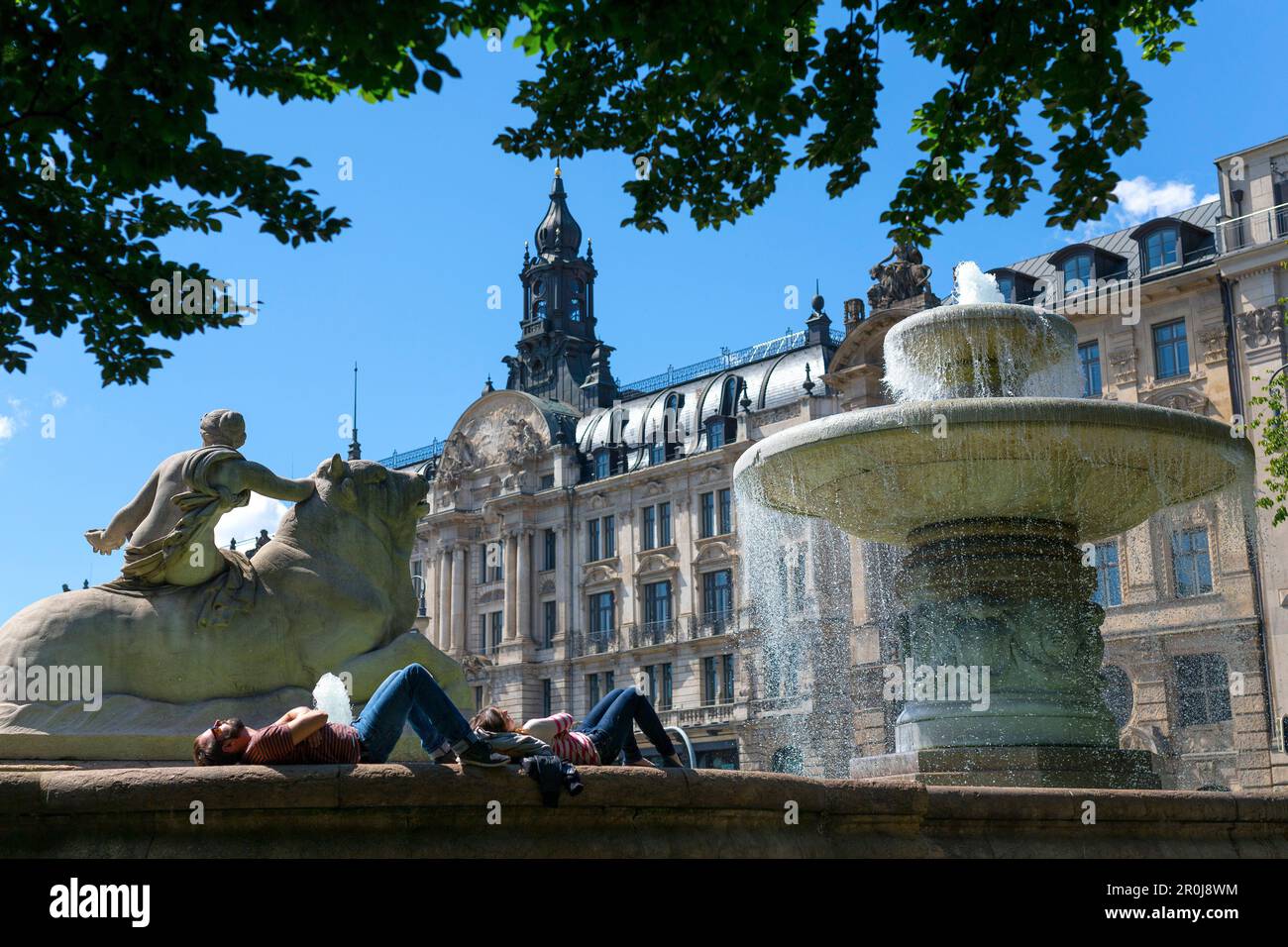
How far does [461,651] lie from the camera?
184 feet

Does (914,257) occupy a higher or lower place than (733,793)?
higher

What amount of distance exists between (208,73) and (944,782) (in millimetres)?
6502

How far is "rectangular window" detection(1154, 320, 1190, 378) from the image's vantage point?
36.4 metres

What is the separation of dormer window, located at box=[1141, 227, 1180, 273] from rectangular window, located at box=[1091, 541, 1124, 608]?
7.90 m

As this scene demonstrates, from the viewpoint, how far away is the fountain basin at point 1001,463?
10.2 m

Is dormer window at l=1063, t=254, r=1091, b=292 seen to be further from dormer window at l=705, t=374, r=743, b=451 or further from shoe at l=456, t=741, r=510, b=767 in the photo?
shoe at l=456, t=741, r=510, b=767

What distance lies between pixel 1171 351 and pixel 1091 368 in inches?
84.2

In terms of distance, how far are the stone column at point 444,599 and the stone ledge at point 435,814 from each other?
51771 mm

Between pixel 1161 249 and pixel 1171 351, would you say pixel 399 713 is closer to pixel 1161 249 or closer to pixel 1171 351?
pixel 1171 351

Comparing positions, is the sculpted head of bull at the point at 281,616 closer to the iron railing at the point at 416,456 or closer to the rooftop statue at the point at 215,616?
the rooftop statue at the point at 215,616

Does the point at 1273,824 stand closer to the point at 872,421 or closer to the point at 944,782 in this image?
the point at 944,782
